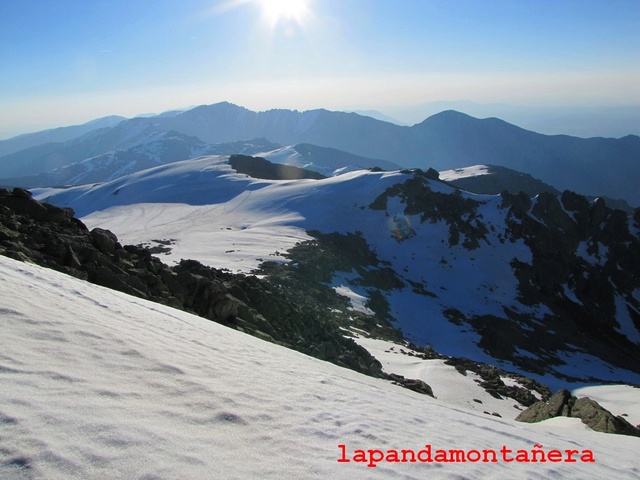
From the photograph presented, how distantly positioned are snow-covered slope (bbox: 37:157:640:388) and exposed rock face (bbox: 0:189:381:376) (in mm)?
16075

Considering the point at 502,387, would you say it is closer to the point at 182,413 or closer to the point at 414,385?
the point at 414,385

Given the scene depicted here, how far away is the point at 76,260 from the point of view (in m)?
14.0

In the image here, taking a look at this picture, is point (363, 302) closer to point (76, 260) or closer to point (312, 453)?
point (76, 260)

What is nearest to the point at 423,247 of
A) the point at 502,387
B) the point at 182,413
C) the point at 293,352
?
the point at 502,387

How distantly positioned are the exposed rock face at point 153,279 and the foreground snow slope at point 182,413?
3258 millimetres

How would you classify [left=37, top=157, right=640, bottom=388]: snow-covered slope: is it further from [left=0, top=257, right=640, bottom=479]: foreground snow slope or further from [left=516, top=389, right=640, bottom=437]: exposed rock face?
[left=0, top=257, right=640, bottom=479]: foreground snow slope

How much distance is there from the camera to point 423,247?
61469 millimetres

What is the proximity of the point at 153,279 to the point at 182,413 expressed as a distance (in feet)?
37.3

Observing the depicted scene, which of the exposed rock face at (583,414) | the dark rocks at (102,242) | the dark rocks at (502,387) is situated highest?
the dark rocks at (102,242)

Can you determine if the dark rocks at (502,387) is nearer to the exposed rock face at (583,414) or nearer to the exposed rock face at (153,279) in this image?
the exposed rock face at (583,414)

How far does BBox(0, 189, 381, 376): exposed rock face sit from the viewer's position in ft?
46.1

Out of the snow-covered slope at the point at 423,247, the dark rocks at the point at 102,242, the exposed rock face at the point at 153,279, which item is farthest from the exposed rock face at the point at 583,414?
the snow-covered slope at the point at 423,247

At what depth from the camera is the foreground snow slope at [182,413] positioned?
4.41 m

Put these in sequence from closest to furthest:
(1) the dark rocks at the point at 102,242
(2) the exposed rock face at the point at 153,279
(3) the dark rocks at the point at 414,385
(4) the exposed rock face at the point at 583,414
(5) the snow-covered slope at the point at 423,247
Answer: (4) the exposed rock face at the point at 583,414 < (2) the exposed rock face at the point at 153,279 < (3) the dark rocks at the point at 414,385 < (1) the dark rocks at the point at 102,242 < (5) the snow-covered slope at the point at 423,247
